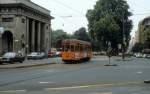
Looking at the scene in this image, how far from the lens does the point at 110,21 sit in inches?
4284

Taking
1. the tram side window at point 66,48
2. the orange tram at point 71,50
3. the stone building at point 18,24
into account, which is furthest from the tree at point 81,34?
the tram side window at point 66,48

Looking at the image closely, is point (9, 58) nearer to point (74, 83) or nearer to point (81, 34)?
point (74, 83)

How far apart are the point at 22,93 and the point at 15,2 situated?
77.4m

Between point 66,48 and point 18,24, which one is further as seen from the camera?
point 18,24

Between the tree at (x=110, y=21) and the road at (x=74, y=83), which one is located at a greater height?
the tree at (x=110, y=21)

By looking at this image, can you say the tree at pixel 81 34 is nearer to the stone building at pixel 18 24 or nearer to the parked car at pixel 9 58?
the stone building at pixel 18 24

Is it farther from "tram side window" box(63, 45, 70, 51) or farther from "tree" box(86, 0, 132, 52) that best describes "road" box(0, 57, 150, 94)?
"tree" box(86, 0, 132, 52)

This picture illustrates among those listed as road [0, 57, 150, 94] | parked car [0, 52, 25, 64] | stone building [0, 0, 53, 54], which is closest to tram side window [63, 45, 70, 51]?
parked car [0, 52, 25, 64]

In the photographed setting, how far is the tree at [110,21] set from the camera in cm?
11000

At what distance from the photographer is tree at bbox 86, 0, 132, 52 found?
110 meters

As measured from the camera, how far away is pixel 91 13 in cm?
11625

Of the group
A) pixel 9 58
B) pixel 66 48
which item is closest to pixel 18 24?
pixel 9 58

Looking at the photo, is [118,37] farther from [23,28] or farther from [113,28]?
[23,28]

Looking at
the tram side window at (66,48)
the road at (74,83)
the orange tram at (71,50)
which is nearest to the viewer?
the road at (74,83)
